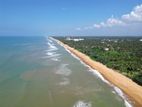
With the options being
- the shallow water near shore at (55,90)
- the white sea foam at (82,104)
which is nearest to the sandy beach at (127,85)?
the shallow water near shore at (55,90)

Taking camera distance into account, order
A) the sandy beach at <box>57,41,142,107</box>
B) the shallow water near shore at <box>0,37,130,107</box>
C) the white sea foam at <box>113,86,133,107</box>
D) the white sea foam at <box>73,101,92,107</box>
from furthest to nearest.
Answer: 1. the sandy beach at <box>57,41,142,107</box>
2. the shallow water near shore at <box>0,37,130,107</box>
3. the white sea foam at <box>113,86,133,107</box>
4. the white sea foam at <box>73,101,92,107</box>

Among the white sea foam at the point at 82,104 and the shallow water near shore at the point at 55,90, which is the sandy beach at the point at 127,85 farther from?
the white sea foam at the point at 82,104

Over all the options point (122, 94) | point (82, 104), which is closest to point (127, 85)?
point (122, 94)

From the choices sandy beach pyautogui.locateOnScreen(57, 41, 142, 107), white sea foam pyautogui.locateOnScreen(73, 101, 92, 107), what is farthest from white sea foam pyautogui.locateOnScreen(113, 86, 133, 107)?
white sea foam pyautogui.locateOnScreen(73, 101, 92, 107)

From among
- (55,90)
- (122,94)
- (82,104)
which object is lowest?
(55,90)

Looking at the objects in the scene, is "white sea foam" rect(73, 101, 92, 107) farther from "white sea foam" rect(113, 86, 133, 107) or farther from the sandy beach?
the sandy beach

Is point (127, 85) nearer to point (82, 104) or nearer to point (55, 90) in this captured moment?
point (55, 90)

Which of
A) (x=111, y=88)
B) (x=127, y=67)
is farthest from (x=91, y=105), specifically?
(x=127, y=67)

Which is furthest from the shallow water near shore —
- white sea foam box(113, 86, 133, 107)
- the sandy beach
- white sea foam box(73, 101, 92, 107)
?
the sandy beach

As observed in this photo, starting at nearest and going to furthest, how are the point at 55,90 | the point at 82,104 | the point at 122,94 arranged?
the point at 82,104, the point at 122,94, the point at 55,90

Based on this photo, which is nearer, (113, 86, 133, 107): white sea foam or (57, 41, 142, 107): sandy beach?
(113, 86, 133, 107): white sea foam

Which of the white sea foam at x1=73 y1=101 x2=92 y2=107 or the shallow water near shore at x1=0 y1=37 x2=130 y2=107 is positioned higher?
the white sea foam at x1=73 y1=101 x2=92 y2=107

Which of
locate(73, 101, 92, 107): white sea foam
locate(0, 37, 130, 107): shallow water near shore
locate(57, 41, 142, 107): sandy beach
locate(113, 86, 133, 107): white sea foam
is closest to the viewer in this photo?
locate(73, 101, 92, 107): white sea foam
